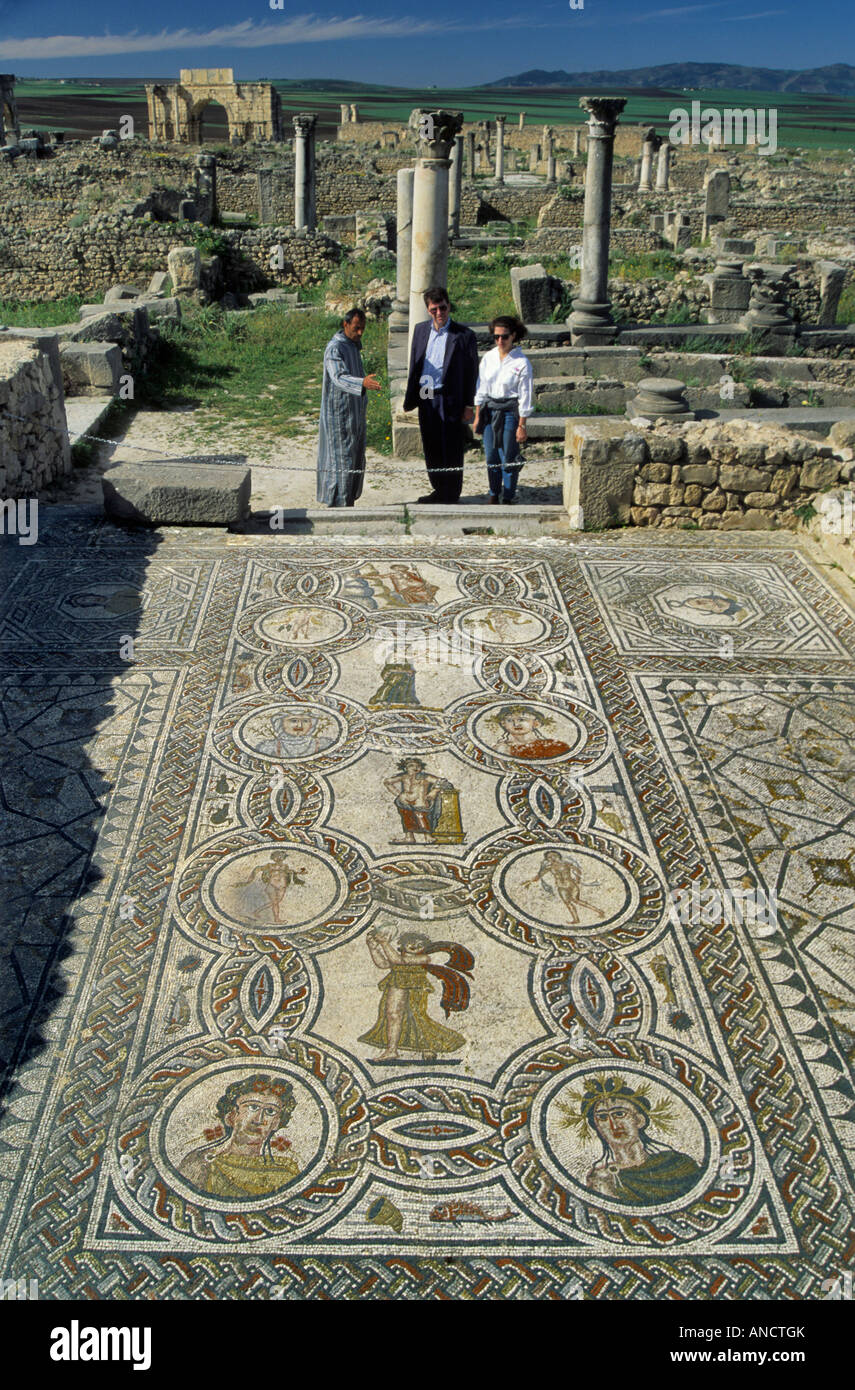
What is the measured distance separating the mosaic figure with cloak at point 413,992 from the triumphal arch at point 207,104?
3687cm

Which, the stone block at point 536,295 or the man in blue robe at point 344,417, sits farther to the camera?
the stone block at point 536,295

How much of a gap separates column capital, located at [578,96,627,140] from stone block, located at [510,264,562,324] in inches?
62.9

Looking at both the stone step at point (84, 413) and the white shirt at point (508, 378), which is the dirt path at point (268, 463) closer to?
the stone step at point (84, 413)

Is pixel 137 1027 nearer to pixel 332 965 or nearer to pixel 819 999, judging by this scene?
pixel 332 965

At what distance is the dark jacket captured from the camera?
698 cm

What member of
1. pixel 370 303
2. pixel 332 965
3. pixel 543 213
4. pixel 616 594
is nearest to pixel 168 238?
pixel 370 303

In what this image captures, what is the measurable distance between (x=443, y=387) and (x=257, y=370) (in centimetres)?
560

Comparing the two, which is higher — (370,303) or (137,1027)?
(370,303)

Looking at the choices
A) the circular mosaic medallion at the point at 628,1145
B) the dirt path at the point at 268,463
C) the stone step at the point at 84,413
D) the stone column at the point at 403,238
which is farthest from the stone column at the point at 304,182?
the circular mosaic medallion at the point at 628,1145

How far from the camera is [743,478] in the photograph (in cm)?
652

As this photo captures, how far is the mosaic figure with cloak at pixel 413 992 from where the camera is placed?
3.01 metres

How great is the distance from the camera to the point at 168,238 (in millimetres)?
16266

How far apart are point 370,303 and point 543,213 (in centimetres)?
1134
